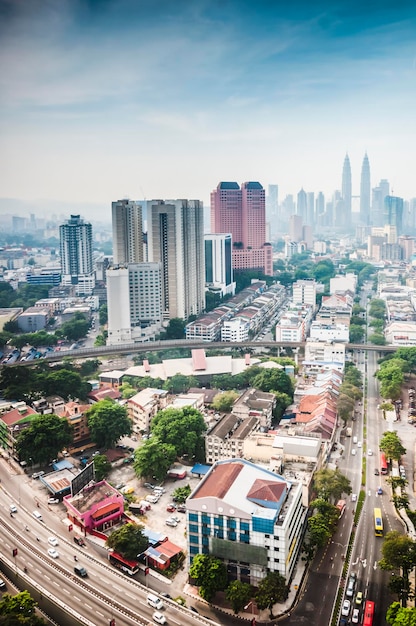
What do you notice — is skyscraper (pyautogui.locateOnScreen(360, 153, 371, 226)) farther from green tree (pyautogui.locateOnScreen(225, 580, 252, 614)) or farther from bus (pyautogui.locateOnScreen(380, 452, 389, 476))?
green tree (pyautogui.locateOnScreen(225, 580, 252, 614))

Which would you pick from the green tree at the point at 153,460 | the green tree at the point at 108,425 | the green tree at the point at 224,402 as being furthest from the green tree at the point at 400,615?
the green tree at the point at 224,402

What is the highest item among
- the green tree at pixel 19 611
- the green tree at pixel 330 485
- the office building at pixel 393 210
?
the office building at pixel 393 210

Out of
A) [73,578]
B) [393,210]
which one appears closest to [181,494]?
[73,578]

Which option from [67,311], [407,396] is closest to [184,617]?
[407,396]

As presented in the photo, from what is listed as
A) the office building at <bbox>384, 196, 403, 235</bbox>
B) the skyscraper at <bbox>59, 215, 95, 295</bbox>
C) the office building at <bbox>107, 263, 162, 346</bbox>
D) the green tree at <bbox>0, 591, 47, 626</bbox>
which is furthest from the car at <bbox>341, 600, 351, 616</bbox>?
the office building at <bbox>384, 196, 403, 235</bbox>

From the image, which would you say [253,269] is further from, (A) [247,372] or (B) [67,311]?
(A) [247,372]

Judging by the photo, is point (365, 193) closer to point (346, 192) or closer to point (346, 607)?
point (346, 192)

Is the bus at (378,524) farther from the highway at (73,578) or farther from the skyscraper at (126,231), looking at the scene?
the skyscraper at (126,231)
